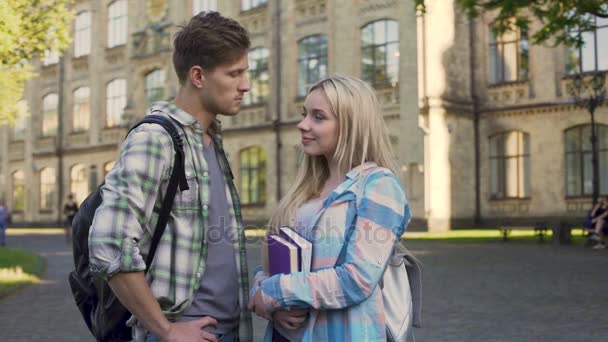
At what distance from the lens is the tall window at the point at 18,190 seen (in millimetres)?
45250

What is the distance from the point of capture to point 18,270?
13.4m

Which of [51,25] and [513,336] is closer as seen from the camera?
[513,336]

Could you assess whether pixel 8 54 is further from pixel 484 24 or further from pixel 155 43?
pixel 155 43

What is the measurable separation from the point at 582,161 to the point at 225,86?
25963 mm

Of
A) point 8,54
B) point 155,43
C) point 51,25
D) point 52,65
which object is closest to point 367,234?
point 8,54

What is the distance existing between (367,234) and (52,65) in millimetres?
44464

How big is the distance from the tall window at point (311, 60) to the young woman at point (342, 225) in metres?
27.9

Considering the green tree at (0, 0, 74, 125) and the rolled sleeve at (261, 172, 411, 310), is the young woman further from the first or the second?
the green tree at (0, 0, 74, 125)

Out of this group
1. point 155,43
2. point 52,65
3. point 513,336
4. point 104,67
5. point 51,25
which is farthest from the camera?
point 52,65

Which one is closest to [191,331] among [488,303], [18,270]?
[488,303]

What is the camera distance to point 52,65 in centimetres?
4416

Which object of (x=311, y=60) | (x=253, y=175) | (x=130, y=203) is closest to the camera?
(x=130, y=203)

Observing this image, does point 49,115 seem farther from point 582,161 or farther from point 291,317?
point 291,317

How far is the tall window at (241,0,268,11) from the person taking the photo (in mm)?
33375
